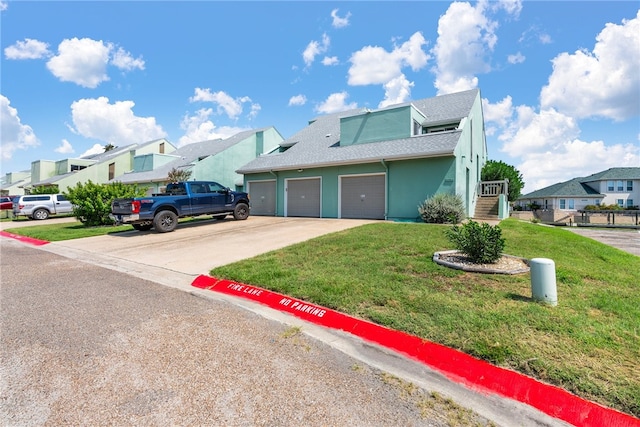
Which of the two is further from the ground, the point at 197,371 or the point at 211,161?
the point at 211,161

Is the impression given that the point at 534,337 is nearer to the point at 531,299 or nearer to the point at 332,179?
the point at 531,299

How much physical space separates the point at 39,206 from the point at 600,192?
221 ft

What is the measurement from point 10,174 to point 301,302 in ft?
251

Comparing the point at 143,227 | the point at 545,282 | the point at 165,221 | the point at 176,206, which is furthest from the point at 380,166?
the point at 545,282

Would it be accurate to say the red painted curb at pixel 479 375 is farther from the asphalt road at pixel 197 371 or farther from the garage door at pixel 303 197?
the garage door at pixel 303 197

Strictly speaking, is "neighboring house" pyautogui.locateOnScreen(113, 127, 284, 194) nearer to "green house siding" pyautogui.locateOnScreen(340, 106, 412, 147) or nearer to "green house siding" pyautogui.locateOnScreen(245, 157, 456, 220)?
"green house siding" pyautogui.locateOnScreen(245, 157, 456, 220)

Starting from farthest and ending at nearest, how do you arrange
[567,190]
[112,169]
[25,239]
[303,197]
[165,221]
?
[567,190] → [112,169] → [303,197] → [25,239] → [165,221]

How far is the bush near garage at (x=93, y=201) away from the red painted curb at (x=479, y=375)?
15552mm

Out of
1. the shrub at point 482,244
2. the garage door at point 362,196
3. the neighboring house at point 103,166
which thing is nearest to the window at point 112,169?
the neighboring house at point 103,166

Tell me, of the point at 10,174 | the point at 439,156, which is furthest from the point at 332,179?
the point at 10,174

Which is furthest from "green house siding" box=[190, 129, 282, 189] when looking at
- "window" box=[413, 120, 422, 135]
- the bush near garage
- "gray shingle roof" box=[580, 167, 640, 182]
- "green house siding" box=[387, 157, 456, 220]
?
"gray shingle roof" box=[580, 167, 640, 182]

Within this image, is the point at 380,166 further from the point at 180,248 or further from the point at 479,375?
the point at 479,375

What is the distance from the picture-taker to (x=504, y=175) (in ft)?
65.5

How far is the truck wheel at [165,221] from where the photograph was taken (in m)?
12.4
